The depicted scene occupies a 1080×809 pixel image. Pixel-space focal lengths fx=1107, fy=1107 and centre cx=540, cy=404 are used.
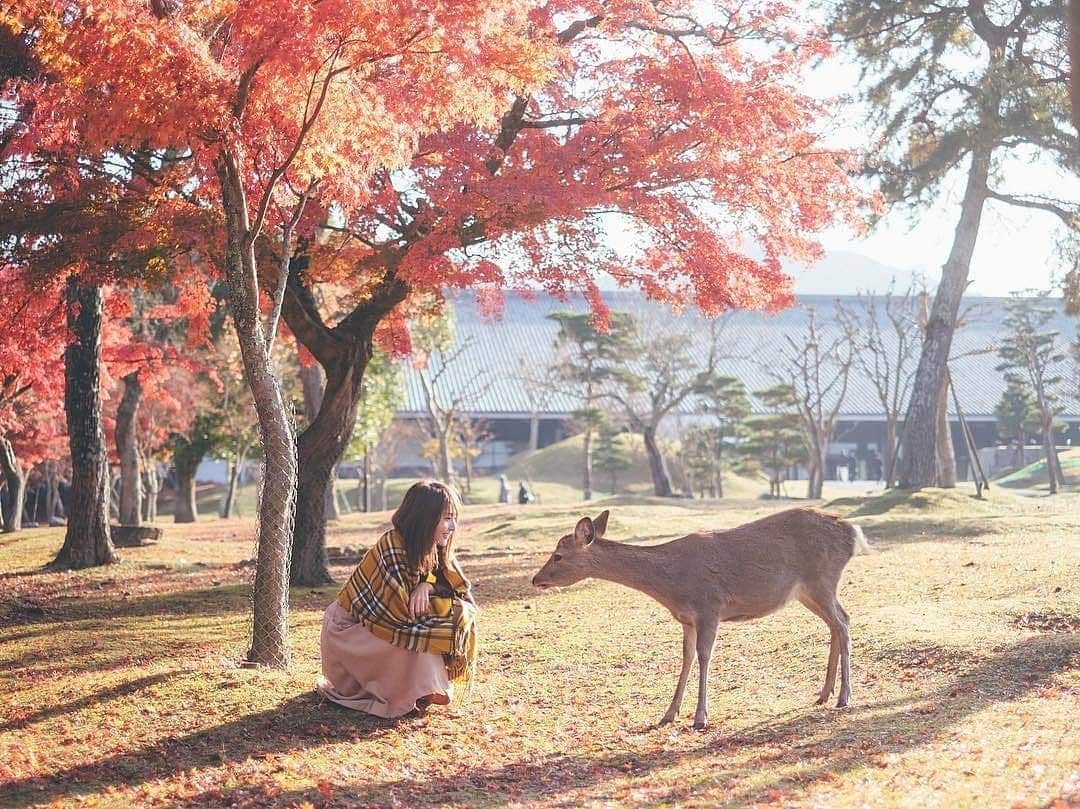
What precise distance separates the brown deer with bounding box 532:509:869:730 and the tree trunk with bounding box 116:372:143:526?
15.2 meters

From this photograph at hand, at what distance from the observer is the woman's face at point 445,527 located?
18.8ft

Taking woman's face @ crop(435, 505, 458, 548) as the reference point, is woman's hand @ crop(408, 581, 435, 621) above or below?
below

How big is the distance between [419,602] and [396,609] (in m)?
0.13

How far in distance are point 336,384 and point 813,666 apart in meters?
5.96

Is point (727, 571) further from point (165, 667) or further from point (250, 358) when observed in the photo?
point (165, 667)

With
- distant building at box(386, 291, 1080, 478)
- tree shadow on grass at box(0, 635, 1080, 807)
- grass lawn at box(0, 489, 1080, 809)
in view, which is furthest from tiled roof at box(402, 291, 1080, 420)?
tree shadow on grass at box(0, 635, 1080, 807)

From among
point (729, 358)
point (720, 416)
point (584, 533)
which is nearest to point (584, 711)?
point (584, 533)

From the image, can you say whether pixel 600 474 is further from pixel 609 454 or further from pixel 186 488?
pixel 186 488

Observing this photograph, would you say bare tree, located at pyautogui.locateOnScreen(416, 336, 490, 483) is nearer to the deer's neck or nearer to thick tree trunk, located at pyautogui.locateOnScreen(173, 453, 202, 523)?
thick tree trunk, located at pyautogui.locateOnScreen(173, 453, 202, 523)

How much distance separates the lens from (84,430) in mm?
13398

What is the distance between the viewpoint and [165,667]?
7086 millimetres

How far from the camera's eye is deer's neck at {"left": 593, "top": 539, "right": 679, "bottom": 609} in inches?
239

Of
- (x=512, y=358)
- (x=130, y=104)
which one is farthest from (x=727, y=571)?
(x=512, y=358)

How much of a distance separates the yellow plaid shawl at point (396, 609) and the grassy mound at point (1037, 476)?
94.0 feet
